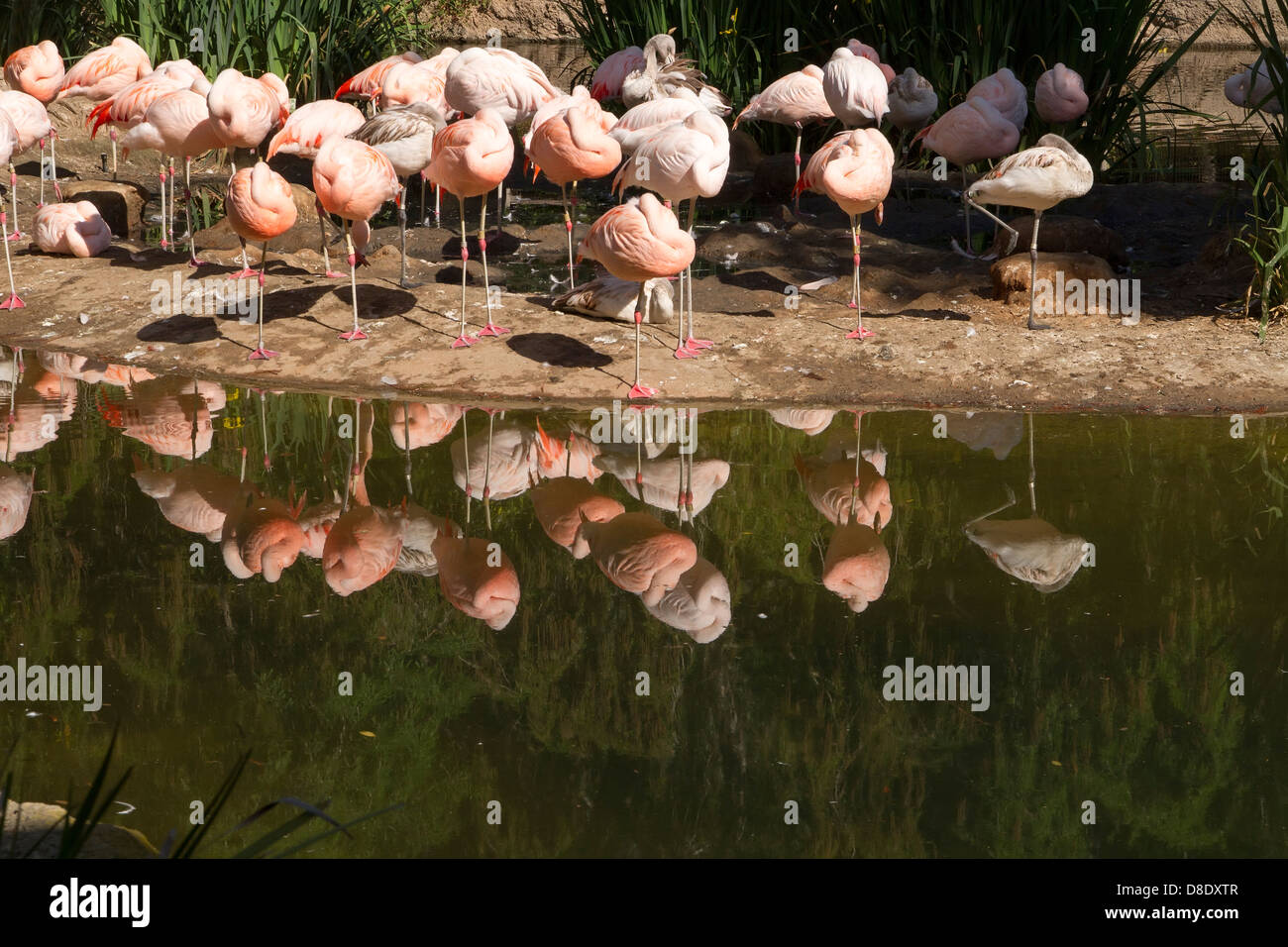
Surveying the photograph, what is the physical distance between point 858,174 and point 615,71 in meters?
4.17

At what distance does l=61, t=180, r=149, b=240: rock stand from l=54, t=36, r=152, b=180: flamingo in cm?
63

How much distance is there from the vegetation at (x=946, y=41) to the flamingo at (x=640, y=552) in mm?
6160

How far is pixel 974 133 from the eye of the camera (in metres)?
8.72

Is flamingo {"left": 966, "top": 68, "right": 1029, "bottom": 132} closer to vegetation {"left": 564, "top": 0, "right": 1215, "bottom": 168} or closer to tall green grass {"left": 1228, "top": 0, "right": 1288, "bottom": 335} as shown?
vegetation {"left": 564, "top": 0, "right": 1215, "bottom": 168}

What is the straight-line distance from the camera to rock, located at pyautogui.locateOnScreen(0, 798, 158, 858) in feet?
9.68

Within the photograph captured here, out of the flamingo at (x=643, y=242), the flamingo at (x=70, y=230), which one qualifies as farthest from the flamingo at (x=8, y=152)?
the flamingo at (x=643, y=242)

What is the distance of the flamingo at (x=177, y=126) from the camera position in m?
8.45

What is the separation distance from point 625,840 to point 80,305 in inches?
244

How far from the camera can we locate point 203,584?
16.0 ft

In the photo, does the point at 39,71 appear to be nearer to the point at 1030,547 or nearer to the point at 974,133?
the point at 974,133

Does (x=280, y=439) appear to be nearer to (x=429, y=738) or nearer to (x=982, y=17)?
(x=429, y=738)

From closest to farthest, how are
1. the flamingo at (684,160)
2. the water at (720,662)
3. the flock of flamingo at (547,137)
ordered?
the water at (720,662), the flamingo at (684,160), the flock of flamingo at (547,137)

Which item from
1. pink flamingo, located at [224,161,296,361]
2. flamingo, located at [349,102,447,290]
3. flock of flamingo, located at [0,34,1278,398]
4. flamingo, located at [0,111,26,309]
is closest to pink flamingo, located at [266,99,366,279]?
flock of flamingo, located at [0,34,1278,398]

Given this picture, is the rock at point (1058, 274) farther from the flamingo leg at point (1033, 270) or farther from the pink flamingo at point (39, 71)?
the pink flamingo at point (39, 71)
